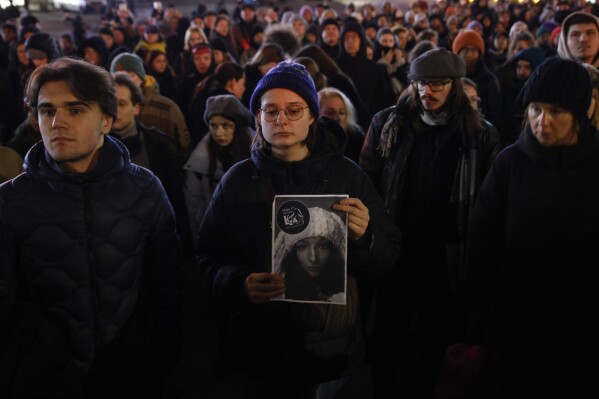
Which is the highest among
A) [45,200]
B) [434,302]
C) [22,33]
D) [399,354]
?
[22,33]

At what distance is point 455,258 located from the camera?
11.4ft

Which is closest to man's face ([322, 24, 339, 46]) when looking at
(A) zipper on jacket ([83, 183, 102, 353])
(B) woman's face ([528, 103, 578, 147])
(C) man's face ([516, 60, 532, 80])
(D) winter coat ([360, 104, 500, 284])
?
(C) man's face ([516, 60, 532, 80])

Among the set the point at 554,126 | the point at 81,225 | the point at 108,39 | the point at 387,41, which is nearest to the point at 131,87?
the point at 81,225

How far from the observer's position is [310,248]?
204 cm

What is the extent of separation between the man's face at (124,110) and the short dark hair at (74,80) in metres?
1.55

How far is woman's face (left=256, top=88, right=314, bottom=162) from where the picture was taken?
2236 millimetres

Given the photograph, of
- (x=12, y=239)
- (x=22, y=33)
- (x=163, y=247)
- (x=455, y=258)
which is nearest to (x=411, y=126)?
(x=455, y=258)

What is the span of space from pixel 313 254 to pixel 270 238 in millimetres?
308

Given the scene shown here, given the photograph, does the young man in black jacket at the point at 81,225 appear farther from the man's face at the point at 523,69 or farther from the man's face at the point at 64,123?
the man's face at the point at 523,69

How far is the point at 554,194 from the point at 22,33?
8.48m

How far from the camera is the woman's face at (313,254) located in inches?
80.0

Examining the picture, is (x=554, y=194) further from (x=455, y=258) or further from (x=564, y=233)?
(x=455, y=258)

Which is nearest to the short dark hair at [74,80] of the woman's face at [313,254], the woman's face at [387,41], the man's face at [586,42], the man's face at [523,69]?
the woman's face at [313,254]

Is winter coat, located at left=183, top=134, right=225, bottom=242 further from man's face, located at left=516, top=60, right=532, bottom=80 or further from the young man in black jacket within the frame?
man's face, located at left=516, top=60, right=532, bottom=80
